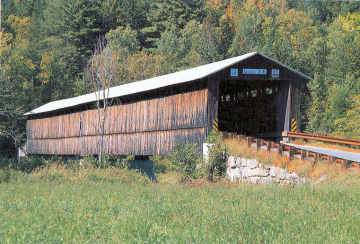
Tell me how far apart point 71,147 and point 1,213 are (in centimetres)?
2239

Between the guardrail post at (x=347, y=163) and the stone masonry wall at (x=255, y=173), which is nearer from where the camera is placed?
the guardrail post at (x=347, y=163)

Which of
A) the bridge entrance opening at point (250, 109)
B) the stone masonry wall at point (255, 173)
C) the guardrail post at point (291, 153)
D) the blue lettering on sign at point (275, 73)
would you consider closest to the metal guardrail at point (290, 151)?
the guardrail post at point (291, 153)

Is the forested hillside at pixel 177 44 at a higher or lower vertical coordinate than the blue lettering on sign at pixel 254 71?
higher

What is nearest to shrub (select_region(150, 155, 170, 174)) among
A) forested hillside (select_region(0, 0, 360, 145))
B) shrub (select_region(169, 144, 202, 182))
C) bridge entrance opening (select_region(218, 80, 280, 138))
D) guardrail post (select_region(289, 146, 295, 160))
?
bridge entrance opening (select_region(218, 80, 280, 138))

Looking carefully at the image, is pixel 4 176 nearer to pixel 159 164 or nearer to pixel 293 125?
pixel 159 164

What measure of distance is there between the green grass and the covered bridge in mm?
8251

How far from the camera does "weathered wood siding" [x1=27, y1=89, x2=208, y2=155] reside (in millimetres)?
20172

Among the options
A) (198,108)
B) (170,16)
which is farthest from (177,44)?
(198,108)

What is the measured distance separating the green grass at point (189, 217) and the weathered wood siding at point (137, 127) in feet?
28.6

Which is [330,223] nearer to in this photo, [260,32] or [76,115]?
[76,115]

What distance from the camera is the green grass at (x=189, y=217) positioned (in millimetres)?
6836

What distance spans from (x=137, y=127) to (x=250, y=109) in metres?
5.96

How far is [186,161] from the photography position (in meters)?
19.3

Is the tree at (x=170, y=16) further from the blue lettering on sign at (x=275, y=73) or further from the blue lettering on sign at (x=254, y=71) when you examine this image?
the blue lettering on sign at (x=254, y=71)
